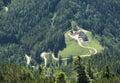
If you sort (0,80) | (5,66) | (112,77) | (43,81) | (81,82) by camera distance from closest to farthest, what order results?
(81,82), (112,77), (43,81), (0,80), (5,66)

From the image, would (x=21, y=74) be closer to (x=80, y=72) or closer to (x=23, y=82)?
(x=23, y=82)

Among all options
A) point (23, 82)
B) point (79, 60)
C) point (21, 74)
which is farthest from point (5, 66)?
point (79, 60)

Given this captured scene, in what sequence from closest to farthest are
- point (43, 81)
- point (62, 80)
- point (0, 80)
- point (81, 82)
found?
point (81, 82) < point (62, 80) < point (43, 81) < point (0, 80)

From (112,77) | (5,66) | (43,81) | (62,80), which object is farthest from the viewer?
(5,66)

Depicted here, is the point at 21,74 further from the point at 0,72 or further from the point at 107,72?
the point at 107,72

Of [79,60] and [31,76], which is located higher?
[79,60]

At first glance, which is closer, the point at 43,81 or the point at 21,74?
the point at 43,81

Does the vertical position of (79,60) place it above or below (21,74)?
above

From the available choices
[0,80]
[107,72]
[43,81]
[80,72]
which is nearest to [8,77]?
[0,80]

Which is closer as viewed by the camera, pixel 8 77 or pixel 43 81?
pixel 43 81
